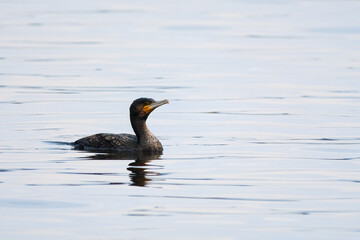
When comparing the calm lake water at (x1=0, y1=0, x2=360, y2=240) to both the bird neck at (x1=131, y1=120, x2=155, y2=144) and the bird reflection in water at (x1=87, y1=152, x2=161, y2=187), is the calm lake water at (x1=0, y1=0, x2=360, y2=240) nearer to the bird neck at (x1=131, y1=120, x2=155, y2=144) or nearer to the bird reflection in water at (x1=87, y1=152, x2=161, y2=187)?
the bird reflection in water at (x1=87, y1=152, x2=161, y2=187)

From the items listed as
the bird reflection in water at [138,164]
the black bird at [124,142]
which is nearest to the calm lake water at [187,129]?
the bird reflection in water at [138,164]

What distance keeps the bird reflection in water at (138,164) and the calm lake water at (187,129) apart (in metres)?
0.04

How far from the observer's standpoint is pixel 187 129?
58.2ft

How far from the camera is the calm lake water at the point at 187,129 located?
10.8m

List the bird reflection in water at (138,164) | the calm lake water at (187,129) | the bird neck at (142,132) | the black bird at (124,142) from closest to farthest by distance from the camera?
the calm lake water at (187,129)
the bird reflection in water at (138,164)
the black bird at (124,142)
the bird neck at (142,132)

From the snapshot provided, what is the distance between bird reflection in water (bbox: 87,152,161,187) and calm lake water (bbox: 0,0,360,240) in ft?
0.13

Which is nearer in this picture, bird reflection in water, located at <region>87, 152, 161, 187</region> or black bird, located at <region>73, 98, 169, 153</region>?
bird reflection in water, located at <region>87, 152, 161, 187</region>

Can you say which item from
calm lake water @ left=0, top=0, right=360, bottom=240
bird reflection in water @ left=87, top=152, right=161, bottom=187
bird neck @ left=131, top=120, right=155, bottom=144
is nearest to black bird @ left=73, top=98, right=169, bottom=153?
bird neck @ left=131, top=120, right=155, bottom=144

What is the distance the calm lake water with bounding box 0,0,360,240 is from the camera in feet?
35.4

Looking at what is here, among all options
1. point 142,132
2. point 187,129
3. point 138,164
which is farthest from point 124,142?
point 187,129

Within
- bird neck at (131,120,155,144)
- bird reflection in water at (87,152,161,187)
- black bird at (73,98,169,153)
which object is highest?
bird neck at (131,120,155,144)

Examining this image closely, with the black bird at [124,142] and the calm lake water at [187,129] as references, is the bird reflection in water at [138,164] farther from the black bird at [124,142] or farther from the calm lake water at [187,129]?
the black bird at [124,142]

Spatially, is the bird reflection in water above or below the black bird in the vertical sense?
below

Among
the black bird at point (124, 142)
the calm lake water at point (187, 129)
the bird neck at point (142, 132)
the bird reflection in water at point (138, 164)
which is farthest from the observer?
the bird neck at point (142, 132)
